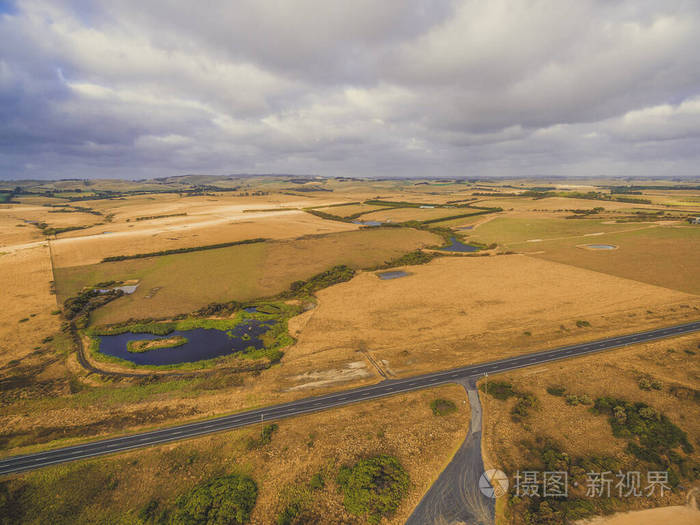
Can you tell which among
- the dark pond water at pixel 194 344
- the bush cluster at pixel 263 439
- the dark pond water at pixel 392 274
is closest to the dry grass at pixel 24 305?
the dark pond water at pixel 194 344

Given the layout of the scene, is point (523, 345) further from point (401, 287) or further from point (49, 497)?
point (49, 497)

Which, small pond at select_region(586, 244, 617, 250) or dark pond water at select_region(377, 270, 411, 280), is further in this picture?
small pond at select_region(586, 244, 617, 250)

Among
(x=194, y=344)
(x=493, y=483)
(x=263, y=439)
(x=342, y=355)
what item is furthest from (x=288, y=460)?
(x=194, y=344)

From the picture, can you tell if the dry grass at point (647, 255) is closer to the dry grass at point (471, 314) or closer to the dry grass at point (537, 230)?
the dry grass at point (537, 230)

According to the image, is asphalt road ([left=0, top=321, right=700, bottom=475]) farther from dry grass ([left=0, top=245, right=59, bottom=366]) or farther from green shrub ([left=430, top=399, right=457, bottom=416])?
dry grass ([left=0, top=245, right=59, bottom=366])

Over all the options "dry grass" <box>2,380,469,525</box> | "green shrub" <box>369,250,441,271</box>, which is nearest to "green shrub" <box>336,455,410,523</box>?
"dry grass" <box>2,380,469,525</box>
